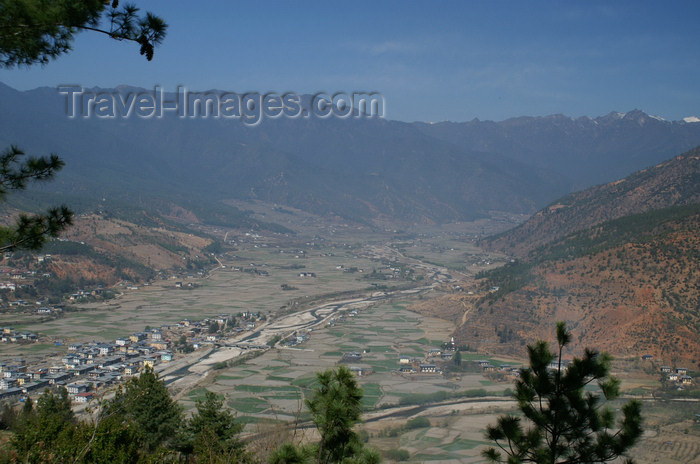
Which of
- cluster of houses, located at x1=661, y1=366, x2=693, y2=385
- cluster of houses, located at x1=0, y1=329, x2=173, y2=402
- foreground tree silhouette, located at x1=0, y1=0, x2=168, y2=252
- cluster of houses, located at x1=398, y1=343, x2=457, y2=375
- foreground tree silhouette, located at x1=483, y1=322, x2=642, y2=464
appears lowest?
cluster of houses, located at x1=398, y1=343, x2=457, y2=375

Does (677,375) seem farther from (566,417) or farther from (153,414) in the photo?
(566,417)

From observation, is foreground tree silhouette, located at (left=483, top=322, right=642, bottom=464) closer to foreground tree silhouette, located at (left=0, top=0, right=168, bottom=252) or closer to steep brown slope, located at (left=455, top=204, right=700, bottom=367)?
foreground tree silhouette, located at (left=0, top=0, right=168, bottom=252)

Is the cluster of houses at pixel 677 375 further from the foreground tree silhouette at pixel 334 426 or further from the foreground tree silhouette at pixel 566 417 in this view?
the foreground tree silhouette at pixel 334 426

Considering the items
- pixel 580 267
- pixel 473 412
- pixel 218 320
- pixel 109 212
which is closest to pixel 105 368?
pixel 218 320

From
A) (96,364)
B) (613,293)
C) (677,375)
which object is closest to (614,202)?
(613,293)

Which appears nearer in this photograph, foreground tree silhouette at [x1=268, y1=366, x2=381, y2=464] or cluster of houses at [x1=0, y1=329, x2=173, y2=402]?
foreground tree silhouette at [x1=268, y1=366, x2=381, y2=464]

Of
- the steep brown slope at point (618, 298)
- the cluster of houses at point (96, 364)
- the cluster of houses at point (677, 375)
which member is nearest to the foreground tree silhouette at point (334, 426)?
the cluster of houses at point (96, 364)

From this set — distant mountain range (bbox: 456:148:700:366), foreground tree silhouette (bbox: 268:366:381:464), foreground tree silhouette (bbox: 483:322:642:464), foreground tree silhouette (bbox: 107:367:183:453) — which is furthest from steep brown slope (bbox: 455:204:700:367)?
foreground tree silhouette (bbox: 268:366:381:464)

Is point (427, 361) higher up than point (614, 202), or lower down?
lower down
